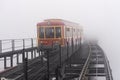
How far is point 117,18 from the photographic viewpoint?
115000 mm

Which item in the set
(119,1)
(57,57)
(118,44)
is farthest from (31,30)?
(57,57)

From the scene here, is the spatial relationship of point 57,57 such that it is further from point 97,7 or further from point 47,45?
point 97,7

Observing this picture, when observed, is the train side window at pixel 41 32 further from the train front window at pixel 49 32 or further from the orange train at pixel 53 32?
the train front window at pixel 49 32

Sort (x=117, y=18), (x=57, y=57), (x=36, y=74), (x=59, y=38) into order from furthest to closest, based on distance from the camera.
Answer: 1. (x=117, y=18)
2. (x=59, y=38)
3. (x=57, y=57)
4. (x=36, y=74)

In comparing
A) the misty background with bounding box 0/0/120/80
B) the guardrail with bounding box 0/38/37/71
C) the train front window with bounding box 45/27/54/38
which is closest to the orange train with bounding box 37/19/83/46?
the train front window with bounding box 45/27/54/38

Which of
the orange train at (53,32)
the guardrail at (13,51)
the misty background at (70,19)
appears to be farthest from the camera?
the misty background at (70,19)

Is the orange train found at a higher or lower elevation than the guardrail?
higher

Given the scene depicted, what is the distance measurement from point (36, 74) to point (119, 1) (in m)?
101

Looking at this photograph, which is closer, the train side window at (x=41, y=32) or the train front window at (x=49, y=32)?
the train front window at (x=49, y=32)

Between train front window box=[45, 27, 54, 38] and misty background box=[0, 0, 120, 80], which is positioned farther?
misty background box=[0, 0, 120, 80]

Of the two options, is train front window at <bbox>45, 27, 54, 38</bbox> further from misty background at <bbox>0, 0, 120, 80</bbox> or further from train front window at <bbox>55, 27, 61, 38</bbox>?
misty background at <bbox>0, 0, 120, 80</bbox>

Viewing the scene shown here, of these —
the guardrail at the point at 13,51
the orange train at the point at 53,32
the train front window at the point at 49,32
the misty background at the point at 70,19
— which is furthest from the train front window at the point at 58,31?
the misty background at the point at 70,19

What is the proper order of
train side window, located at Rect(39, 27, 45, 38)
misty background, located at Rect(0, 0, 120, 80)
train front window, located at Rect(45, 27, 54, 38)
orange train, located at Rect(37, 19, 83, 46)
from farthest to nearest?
misty background, located at Rect(0, 0, 120, 80)
train side window, located at Rect(39, 27, 45, 38)
train front window, located at Rect(45, 27, 54, 38)
orange train, located at Rect(37, 19, 83, 46)

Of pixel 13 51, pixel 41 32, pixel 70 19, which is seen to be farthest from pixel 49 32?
pixel 70 19
